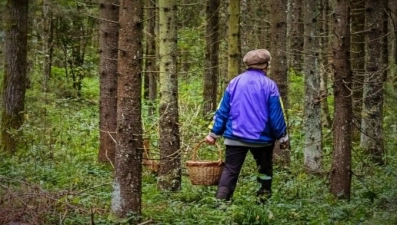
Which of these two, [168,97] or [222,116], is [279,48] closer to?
[168,97]

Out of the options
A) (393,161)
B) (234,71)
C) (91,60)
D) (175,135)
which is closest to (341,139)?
(175,135)

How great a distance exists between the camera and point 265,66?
7.86 m

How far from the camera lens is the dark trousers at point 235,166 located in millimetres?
7438

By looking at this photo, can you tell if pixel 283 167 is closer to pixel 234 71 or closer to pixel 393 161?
pixel 393 161

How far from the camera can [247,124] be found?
7465mm

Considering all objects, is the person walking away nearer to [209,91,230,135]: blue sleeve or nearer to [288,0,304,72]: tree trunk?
[209,91,230,135]: blue sleeve

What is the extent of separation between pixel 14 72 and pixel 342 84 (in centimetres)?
706

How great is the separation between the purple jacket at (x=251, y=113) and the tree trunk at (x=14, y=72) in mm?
5392

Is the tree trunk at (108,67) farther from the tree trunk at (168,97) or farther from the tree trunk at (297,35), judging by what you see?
the tree trunk at (297,35)

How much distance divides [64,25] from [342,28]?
18489mm

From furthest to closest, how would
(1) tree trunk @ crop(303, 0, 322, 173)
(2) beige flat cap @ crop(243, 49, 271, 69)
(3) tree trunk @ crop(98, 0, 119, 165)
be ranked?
1. (1) tree trunk @ crop(303, 0, 322, 173)
2. (3) tree trunk @ crop(98, 0, 119, 165)
3. (2) beige flat cap @ crop(243, 49, 271, 69)

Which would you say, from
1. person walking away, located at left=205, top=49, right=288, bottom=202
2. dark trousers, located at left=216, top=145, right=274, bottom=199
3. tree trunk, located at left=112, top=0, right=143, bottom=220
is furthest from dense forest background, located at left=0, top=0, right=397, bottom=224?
person walking away, located at left=205, top=49, right=288, bottom=202

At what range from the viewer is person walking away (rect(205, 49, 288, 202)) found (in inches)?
294

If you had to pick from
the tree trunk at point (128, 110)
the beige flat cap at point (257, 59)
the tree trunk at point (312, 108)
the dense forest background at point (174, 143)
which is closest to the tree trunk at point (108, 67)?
the dense forest background at point (174, 143)
